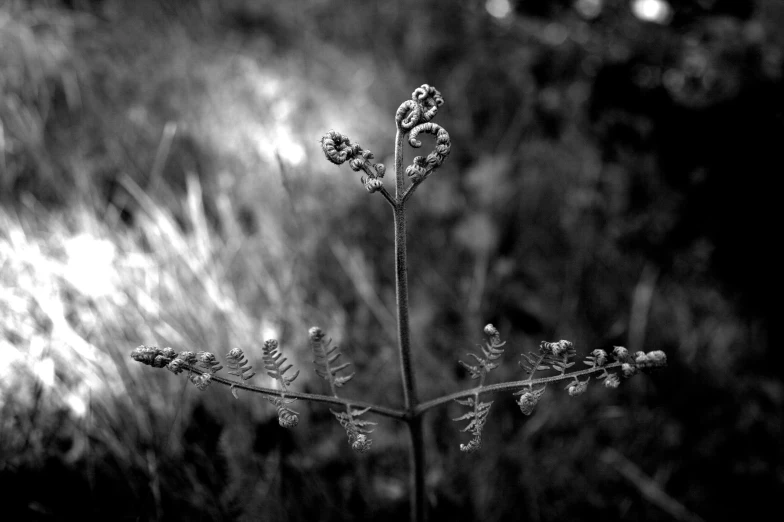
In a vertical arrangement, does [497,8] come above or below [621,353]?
above

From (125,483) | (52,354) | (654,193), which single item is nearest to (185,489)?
(125,483)

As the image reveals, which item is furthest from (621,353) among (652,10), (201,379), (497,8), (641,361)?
(497,8)

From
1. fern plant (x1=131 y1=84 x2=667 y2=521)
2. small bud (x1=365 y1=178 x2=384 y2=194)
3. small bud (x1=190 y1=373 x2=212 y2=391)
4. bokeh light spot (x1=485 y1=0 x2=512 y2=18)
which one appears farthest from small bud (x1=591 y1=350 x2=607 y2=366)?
bokeh light spot (x1=485 y1=0 x2=512 y2=18)

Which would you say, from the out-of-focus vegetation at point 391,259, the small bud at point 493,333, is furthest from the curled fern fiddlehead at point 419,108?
the out-of-focus vegetation at point 391,259

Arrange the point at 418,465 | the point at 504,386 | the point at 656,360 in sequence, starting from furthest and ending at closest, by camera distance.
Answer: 1. the point at 418,465
2. the point at 504,386
3. the point at 656,360

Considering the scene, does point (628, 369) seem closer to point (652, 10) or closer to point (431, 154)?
point (431, 154)

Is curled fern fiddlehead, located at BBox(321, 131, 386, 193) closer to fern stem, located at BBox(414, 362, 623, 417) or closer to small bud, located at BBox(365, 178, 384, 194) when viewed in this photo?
small bud, located at BBox(365, 178, 384, 194)

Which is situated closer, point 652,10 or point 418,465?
point 418,465

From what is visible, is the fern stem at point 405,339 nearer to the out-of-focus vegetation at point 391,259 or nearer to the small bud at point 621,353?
the small bud at point 621,353
